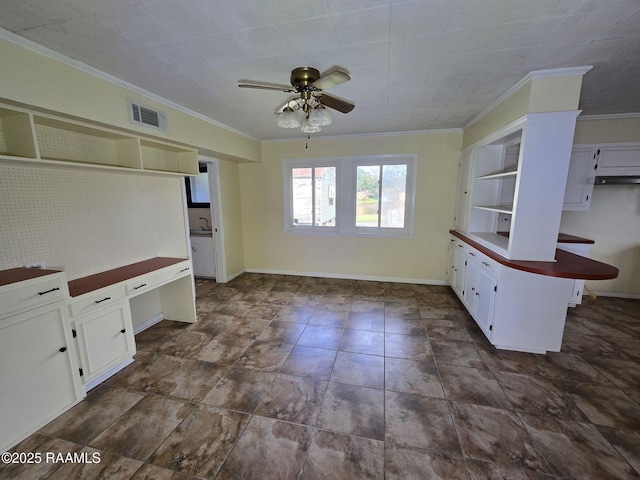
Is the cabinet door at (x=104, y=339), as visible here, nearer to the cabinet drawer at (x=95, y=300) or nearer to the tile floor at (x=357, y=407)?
the cabinet drawer at (x=95, y=300)

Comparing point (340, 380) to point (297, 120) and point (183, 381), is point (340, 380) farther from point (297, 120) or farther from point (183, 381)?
point (297, 120)

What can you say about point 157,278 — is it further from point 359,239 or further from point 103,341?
point 359,239

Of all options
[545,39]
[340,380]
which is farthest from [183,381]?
[545,39]

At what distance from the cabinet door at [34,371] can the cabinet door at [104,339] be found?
0.29 ft

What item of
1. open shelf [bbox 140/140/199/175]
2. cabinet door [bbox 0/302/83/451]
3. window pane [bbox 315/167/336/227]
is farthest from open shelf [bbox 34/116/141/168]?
window pane [bbox 315/167/336/227]

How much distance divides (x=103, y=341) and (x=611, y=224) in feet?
20.7

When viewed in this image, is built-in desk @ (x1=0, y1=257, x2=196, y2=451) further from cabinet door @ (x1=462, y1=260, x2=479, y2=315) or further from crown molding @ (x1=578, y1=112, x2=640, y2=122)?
crown molding @ (x1=578, y1=112, x2=640, y2=122)

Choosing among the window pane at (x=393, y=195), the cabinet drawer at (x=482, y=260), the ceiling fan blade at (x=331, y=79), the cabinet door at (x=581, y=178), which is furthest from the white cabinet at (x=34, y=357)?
the cabinet door at (x=581, y=178)

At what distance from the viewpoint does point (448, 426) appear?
1.78 metres

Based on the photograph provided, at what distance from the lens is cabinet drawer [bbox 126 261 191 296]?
2.40m

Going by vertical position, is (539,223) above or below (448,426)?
above

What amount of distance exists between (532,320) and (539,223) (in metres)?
0.96

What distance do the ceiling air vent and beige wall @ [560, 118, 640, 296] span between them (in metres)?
5.21

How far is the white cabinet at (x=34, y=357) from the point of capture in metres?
1.58
